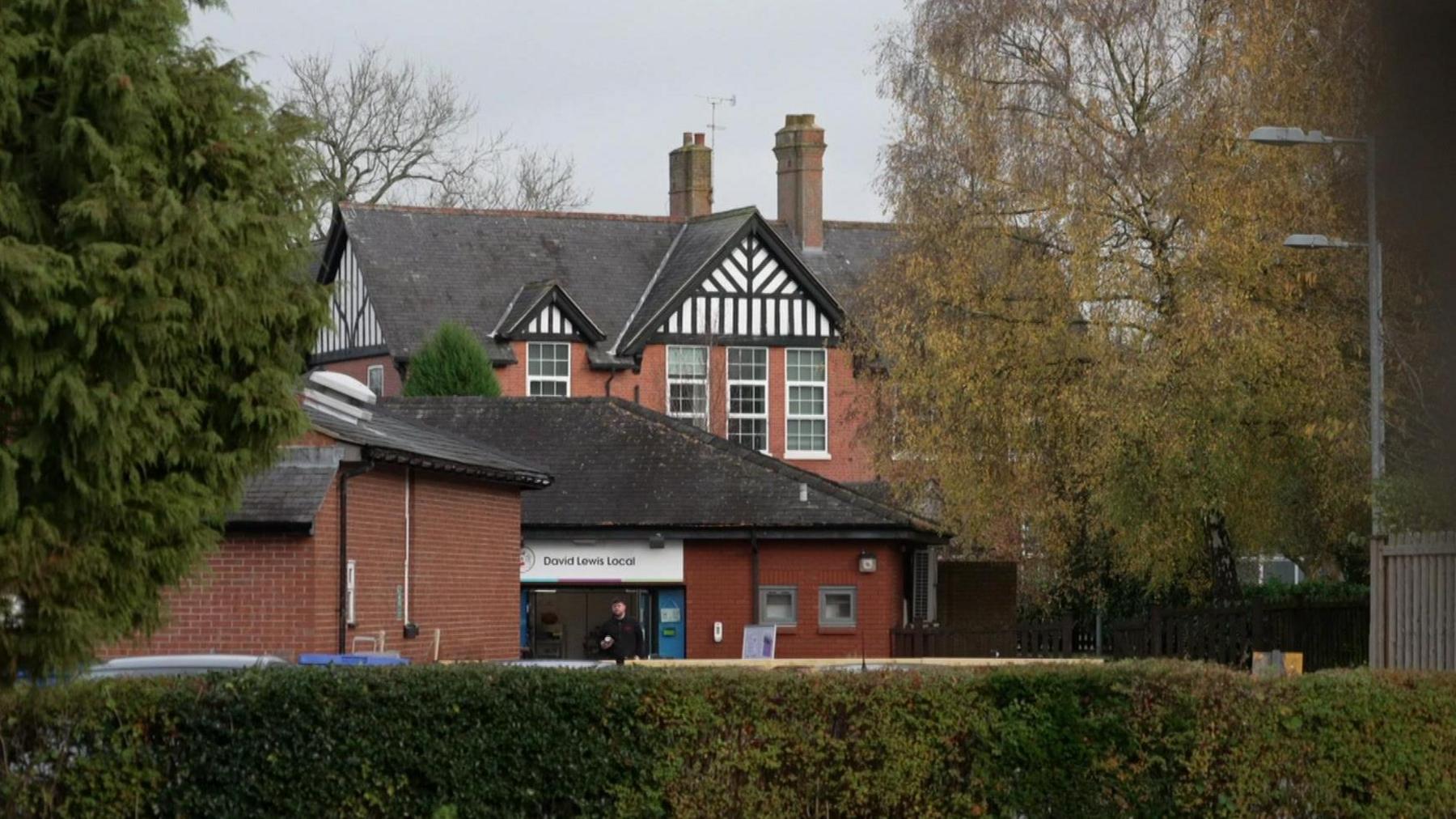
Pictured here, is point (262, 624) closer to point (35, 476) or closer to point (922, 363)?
point (35, 476)

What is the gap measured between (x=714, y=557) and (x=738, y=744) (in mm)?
24836

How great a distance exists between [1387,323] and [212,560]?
1353 cm

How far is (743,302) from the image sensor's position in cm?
5656

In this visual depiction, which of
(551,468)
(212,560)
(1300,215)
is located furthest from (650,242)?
(212,560)

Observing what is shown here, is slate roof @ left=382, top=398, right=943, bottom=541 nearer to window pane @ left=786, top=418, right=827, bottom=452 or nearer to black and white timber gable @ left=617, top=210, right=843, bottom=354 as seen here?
black and white timber gable @ left=617, top=210, right=843, bottom=354

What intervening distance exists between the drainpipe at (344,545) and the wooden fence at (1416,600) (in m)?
10.0

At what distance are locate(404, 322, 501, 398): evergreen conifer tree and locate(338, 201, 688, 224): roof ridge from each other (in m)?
7.31

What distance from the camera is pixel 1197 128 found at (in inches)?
1232

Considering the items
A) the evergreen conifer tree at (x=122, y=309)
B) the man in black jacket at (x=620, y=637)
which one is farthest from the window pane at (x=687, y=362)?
the evergreen conifer tree at (x=122, y=309)

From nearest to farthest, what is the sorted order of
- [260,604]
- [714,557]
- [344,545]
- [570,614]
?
[260,604] → [344,545] → [714,557] → [570,614]

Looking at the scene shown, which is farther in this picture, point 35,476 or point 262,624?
point 262,624

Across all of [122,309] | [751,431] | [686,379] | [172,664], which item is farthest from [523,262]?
[122,309]

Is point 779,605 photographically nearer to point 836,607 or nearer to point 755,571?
point 755,571

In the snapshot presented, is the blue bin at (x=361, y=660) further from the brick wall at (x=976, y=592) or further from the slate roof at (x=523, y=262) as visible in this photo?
the slate roof at (x=523, y=262)
